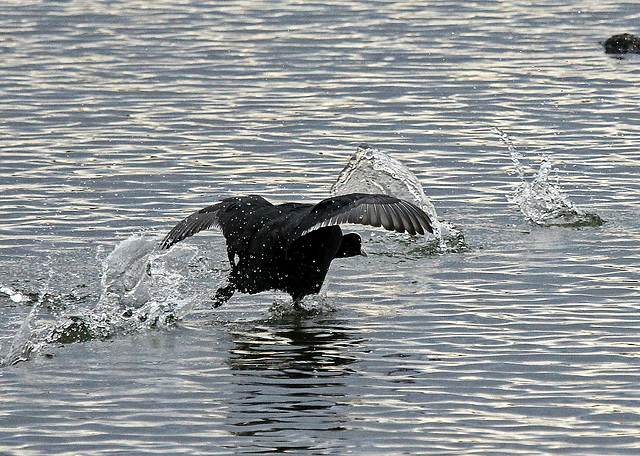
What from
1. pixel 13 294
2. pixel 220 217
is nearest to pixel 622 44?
pixel 220 217

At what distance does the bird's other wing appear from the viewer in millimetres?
8547

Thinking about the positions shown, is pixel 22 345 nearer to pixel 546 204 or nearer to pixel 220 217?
pixel 220 217

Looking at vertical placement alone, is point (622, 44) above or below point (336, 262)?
above

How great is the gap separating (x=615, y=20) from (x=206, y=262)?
38.9ft

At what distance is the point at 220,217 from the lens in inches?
340

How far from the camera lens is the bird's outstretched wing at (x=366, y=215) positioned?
25.6 feet

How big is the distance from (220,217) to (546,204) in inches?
128

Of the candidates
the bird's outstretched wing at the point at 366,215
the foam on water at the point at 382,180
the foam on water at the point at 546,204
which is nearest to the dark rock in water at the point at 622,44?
the foam on water at the point at 546,204

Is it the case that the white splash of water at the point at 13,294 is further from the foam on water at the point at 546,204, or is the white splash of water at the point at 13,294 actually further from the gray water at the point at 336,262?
the foam on water at the point at 546,204

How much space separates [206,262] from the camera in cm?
958

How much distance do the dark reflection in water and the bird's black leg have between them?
0.25 meters

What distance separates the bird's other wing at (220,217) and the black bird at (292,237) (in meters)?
0.01

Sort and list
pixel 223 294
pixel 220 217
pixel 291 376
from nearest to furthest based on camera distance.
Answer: pixel 291 376 < pixel 223 294 < pixel 220 217

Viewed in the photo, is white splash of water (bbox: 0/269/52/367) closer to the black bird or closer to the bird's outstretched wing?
the black bird
